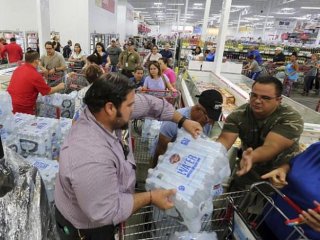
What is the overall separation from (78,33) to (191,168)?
39.9ft

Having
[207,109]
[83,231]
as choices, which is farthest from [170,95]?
[83,231]

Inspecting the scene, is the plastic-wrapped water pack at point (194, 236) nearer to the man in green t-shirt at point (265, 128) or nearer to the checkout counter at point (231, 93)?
the man in green t-shirt at point (265, 128)

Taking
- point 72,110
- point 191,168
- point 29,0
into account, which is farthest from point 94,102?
point 29,0

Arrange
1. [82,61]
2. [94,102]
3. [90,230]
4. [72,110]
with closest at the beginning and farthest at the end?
[94,102], [90,230], [72,110], [82,61]

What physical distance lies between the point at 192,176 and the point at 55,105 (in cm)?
394

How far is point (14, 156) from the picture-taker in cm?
154

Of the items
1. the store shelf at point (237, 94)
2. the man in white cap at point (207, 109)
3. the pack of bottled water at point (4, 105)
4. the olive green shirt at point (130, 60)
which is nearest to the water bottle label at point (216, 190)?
the man in white cap at point (207, 109)

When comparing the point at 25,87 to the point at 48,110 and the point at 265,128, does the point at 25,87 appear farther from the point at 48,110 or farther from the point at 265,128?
the point at 265,128

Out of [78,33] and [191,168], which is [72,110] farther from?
[78,33]

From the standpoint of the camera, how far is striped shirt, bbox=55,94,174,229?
129cm

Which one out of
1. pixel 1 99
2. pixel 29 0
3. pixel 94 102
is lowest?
pixel 1 99

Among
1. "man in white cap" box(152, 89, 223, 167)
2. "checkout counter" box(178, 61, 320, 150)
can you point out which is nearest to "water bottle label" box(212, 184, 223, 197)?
"man in white cap" box(152, 89, 223, 167)

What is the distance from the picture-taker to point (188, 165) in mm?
1587

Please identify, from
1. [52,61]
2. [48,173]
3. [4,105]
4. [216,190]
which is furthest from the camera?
[52,61]
